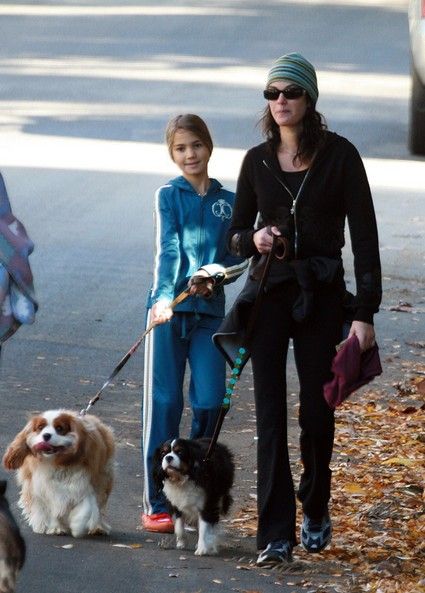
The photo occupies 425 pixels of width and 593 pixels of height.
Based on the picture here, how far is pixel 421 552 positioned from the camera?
7.09 m

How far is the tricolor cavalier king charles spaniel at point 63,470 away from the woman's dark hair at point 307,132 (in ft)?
5.07

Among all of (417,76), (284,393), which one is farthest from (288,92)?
(417,76)

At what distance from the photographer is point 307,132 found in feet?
21.8

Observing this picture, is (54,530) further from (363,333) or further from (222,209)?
(363,333)

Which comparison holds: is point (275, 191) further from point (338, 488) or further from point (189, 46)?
point (189, 46)

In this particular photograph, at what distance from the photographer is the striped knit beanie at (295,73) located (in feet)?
21.9

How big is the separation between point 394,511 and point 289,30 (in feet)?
73.6

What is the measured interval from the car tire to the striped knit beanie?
11.1 meters

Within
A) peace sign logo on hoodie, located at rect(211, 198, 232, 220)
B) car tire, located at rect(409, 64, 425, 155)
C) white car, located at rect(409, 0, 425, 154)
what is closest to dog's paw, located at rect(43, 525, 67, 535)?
peace sign logo on hoodie, located at rect(211, 198, 232, 220)

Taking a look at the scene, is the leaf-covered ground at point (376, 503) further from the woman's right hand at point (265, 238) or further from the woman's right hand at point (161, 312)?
the woman's right hand at point (265, 238)

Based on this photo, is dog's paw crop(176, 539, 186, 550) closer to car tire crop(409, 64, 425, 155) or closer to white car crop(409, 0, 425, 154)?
white car crop(409, 0, 425, 154)

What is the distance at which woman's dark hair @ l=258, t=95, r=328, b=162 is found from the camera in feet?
21.7

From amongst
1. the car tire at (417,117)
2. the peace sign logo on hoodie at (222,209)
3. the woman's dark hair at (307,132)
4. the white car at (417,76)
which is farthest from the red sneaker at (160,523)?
the car tire at (417,117)

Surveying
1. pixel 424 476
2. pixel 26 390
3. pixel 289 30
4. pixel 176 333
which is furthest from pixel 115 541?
pixel 289 30
